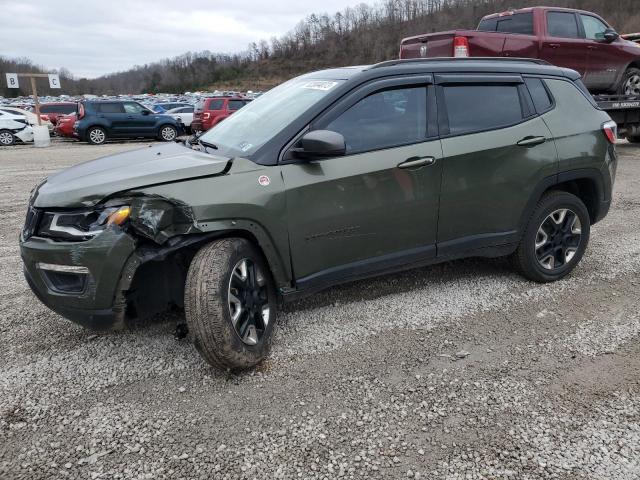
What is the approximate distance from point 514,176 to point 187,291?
255 centimetres

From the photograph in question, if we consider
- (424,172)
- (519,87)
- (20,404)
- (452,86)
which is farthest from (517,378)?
(20,404)

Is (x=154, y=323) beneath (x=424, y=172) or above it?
beneath

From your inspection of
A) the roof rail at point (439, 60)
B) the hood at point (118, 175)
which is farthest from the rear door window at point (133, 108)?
the roof rail at point (439, 60)

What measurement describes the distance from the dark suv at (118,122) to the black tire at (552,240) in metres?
16.7

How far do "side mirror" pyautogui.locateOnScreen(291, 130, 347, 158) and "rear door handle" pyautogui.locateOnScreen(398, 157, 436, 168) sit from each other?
1.67 feet

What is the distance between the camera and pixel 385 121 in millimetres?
3369

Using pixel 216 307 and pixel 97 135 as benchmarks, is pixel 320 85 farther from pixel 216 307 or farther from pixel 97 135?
pixel 97 135

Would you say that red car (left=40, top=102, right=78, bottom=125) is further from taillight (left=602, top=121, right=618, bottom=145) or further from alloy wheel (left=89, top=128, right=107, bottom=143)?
taillight (left=602, top=121, right=618, bottom=145)

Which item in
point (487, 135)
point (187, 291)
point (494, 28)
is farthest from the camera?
point (494, 28)

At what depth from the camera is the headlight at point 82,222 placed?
2.67 metres

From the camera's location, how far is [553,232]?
13.6 ft

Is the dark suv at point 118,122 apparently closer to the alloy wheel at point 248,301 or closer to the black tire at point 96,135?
the black tire at point 96,135

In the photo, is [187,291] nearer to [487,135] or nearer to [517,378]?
[517,378]

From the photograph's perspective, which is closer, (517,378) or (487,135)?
(517,378)
